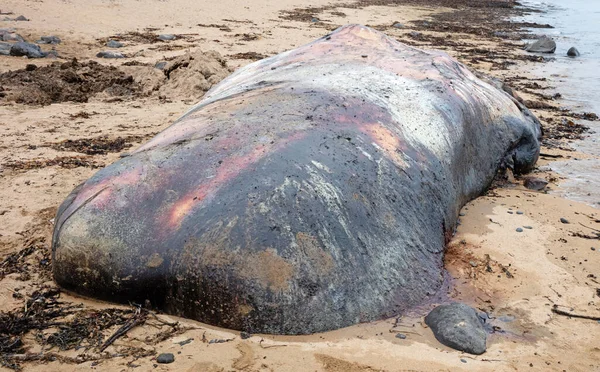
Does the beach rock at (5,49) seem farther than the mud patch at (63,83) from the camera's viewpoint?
Yes

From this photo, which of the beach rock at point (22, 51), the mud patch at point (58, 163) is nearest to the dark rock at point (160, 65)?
the beach rock at point (22, 51)

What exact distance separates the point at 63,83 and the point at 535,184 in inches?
200

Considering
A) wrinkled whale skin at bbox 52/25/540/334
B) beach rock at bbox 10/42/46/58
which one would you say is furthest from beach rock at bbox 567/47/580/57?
wrinkled whale skin at bbox 52/25/540/334

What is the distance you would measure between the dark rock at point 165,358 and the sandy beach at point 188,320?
0.02m

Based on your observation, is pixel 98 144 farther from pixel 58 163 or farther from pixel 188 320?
pixel 188 320

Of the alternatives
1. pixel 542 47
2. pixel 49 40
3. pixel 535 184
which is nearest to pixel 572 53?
pixel 542 47

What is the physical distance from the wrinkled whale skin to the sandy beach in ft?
0.42

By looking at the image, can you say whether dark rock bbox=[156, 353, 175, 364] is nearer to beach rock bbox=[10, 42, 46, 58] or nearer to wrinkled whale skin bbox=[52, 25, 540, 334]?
wrinkled whale skin bbox=[52, 25, 540, 334]

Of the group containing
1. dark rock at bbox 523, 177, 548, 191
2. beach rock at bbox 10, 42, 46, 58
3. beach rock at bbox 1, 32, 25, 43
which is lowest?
dark rock at bbox 523, 177, 548, 191

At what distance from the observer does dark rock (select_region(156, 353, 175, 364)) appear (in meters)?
2.42

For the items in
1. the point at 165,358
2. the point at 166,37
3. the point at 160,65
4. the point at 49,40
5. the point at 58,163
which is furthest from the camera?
the point at 166,37

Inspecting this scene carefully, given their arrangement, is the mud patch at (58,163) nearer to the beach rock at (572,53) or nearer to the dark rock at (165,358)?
the dark rock at (165,358)

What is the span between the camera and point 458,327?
2.75 metres

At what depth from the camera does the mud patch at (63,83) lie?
6.53 m
